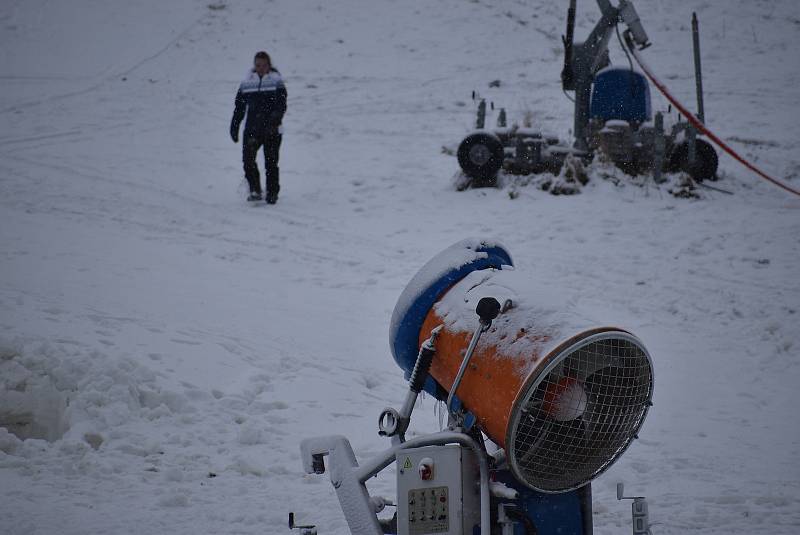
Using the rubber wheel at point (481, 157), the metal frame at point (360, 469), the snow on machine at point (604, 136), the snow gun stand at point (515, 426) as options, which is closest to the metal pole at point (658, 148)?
the snow on machine at point (604, 136)

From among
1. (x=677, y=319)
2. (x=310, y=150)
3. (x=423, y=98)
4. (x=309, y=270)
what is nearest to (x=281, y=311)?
(x=309, y=270)

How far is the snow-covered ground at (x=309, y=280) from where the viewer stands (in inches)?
154

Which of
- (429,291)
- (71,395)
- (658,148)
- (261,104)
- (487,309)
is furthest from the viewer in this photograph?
(261,104)

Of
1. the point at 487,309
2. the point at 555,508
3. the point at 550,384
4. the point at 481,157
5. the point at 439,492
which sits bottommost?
the point at 555,508

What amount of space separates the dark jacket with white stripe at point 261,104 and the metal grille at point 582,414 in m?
7.58

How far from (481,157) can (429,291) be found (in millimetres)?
6697

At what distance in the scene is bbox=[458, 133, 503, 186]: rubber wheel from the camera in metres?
9.37

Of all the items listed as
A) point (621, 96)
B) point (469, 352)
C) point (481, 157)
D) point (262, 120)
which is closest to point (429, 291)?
point (469, 352)

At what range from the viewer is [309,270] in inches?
289

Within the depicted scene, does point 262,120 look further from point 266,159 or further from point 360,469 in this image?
point 360,469

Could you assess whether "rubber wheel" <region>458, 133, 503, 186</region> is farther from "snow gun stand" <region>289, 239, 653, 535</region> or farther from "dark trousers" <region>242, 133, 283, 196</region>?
"snow gun stand" <region>289, 239, 653, 535</region>

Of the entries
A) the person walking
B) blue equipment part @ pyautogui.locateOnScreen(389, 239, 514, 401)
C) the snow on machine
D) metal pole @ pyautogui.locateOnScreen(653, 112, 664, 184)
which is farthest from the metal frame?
metal pole @ pyautogui.locateOnScreen(653, 112, 664, 184)

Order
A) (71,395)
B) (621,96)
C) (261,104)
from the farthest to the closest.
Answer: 1. (621,96)
2. (261,104)
3. (71,395)

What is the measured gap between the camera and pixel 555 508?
2.68 meters
